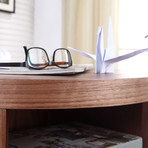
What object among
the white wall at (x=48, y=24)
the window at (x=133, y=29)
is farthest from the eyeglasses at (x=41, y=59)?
the white wall at (x=48, y=24)

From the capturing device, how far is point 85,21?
8.15ft

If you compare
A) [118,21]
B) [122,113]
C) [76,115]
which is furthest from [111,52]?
[118,21]

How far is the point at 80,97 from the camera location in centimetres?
51

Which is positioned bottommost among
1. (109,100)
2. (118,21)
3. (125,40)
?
(109,100)

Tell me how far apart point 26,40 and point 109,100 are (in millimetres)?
2374

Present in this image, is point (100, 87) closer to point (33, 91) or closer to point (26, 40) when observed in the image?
point (33, 91)

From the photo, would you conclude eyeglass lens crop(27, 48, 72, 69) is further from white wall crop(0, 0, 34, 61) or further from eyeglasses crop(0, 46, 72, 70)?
white wall crop(0, 0, 34, 61)

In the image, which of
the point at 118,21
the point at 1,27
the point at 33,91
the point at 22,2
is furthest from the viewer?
the point at 22,2

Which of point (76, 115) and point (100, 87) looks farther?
point (76, 115)

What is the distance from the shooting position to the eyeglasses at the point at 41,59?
70cm

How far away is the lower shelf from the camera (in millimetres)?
721

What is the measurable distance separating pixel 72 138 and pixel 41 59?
242 millimetres

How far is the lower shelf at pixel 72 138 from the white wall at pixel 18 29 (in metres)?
1.79

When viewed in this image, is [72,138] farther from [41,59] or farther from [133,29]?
[133,29]
